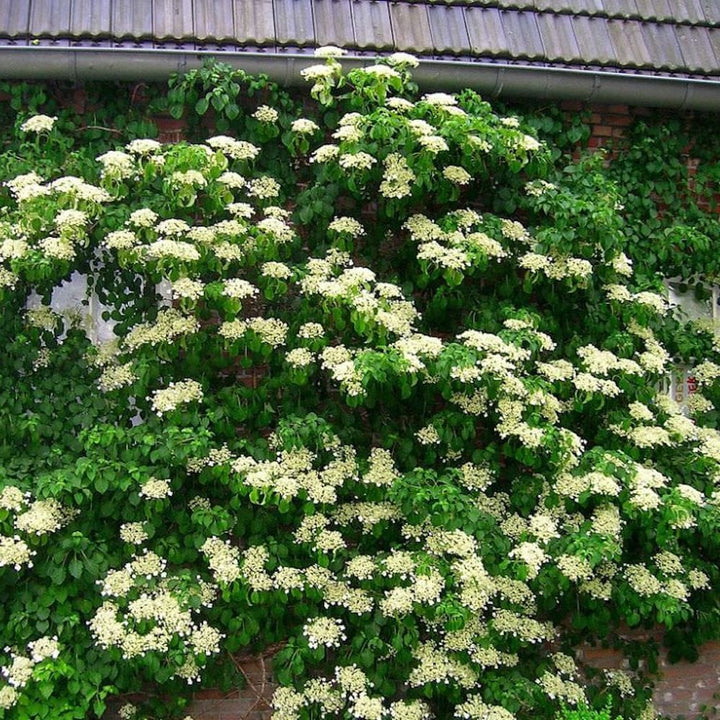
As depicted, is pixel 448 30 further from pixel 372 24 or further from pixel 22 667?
pixel 22 667

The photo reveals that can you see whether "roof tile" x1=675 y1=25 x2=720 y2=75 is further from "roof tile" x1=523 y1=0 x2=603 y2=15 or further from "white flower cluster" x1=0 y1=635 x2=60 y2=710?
"white flower cluster" x1=0 y1=635 x2=60 y2=710

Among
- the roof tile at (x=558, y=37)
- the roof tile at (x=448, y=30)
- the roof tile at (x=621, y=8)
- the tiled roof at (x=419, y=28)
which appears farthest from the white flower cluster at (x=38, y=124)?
the roof tile at (x=621, y=8)

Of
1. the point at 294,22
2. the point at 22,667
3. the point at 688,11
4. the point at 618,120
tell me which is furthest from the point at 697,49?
the point at 22,667

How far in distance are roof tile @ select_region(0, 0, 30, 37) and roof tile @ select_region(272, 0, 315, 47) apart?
1.35 m

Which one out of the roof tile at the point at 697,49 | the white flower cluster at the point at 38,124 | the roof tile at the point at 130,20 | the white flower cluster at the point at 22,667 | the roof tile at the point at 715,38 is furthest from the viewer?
the roof tile at the point at 715,38

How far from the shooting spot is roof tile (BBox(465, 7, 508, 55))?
527cm

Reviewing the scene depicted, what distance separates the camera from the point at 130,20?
4.97 meters

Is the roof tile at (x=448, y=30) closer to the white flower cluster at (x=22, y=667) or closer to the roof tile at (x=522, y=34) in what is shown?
the roof tile at (x=522, y=34)

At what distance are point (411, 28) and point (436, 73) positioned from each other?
0.42 m

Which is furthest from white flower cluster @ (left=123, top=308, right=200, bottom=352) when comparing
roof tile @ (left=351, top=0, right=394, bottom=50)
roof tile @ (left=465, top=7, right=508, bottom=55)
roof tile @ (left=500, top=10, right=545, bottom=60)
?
roof tile @ (left=500, top=10, right=545, bottom=60)

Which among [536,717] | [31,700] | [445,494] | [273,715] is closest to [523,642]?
[536,717]

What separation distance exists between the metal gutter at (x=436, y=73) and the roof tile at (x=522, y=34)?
11 cm

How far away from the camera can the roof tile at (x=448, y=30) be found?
5.23 metres

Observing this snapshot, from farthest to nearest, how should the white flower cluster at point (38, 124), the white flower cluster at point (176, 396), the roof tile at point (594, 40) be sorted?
1. the roof tile at point (594, 40)
2. the white flower cluster at point (38, 124)
3. the white flower cluster at point (176, 396)
